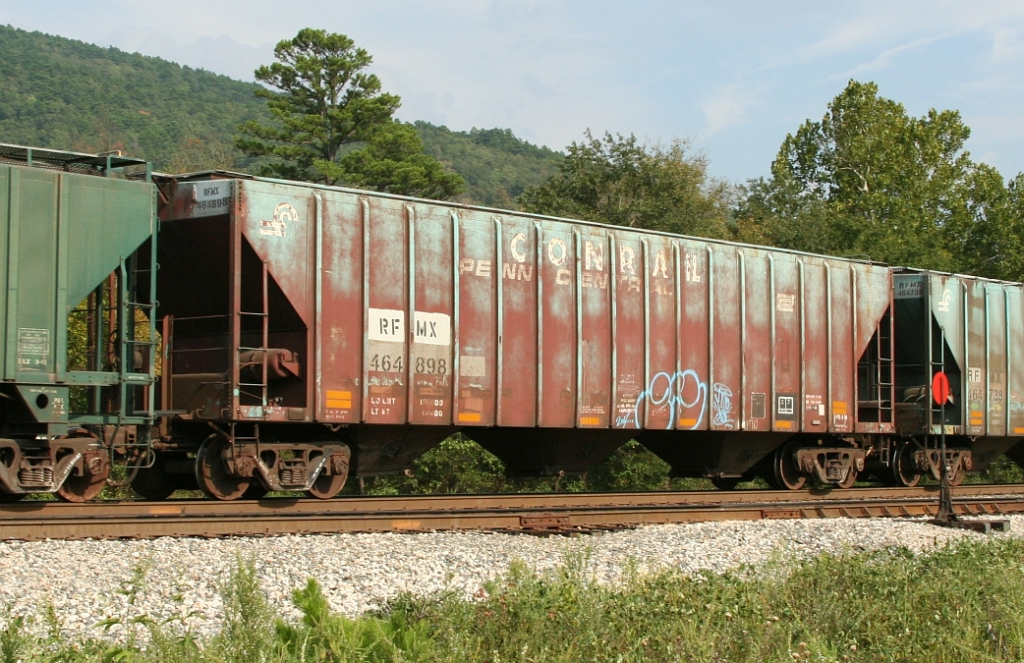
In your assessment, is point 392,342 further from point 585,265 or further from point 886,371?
point 886,371

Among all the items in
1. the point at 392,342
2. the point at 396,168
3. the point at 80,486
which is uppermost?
the point at 396,168

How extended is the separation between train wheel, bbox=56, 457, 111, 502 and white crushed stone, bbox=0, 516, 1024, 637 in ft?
6.47

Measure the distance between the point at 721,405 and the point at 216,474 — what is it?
8034mm

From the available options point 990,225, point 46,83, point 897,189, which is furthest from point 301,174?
point 46,83

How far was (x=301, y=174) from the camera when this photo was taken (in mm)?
51812

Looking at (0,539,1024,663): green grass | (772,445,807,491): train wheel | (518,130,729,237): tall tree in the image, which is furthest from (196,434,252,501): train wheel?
(518,130,729,237): tall tree

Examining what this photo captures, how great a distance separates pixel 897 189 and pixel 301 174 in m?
36.3

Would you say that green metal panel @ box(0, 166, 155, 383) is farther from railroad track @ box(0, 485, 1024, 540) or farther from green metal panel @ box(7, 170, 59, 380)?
railroad track @ box(0, 485, 1024, 540)

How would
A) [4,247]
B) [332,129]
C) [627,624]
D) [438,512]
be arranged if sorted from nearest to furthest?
[627,624] < [4,247] < [438,512] < [332,129]

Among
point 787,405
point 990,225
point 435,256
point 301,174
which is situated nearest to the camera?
point 435,256

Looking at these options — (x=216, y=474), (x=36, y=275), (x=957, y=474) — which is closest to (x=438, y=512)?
(x=216, y=474)

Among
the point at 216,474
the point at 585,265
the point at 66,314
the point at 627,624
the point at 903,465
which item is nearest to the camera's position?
the point at 627,624

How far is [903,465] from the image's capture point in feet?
65.2

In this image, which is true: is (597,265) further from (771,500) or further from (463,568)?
(463,568)
